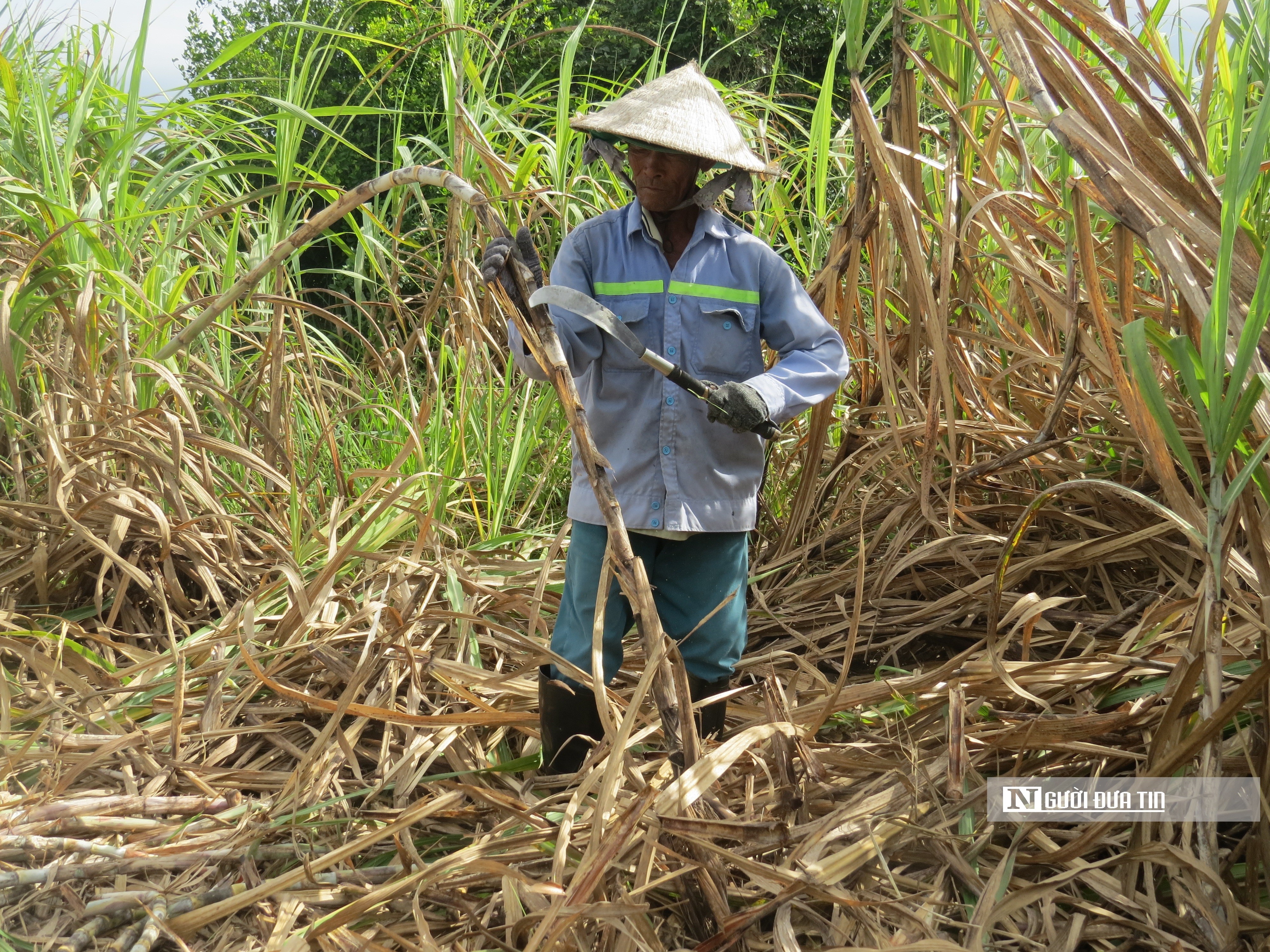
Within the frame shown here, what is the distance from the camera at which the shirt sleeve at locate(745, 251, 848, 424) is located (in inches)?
69.0

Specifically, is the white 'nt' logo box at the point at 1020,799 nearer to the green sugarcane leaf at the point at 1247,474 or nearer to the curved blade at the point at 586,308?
the green sugarcane leaf at the point at 1247,474

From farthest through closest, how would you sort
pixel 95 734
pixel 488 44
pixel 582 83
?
1. pixel 582 83
2. pixel 488 44
3. pixel 95 734

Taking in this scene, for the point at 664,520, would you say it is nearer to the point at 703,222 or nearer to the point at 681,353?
the point at 681,353

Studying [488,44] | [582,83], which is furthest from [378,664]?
[582,83]

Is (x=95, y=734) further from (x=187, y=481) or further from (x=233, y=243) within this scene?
(x=233, y=243)

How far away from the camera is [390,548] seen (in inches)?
101

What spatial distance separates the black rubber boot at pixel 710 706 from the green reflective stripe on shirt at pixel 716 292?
68cm

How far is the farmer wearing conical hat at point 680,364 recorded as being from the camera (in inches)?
71.1

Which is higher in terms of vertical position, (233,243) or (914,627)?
(233,243)

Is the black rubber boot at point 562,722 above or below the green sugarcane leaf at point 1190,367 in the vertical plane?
below

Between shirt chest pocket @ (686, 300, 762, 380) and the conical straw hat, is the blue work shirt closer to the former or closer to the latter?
shirt chest pocket @ (686, 300, 762, 380)

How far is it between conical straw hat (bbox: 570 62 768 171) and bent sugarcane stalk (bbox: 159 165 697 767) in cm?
40

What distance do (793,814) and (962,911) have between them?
245 mm

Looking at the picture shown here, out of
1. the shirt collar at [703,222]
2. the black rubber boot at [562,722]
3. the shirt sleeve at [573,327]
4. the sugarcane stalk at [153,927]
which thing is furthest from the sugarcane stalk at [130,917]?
the shirt collar at [703,222]
